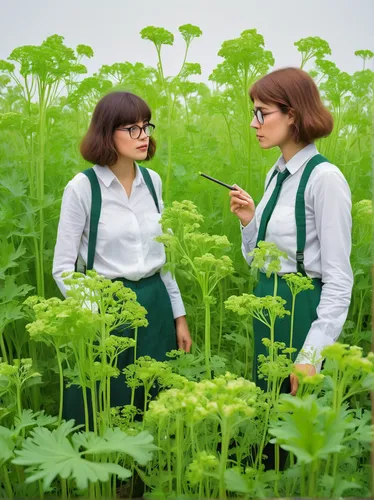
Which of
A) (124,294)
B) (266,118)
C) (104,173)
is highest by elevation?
(266,118)

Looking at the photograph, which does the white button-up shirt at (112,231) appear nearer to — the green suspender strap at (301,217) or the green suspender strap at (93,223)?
the green suspender strap at (93,223)

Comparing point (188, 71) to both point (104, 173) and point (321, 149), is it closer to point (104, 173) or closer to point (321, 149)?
point (321, 149)

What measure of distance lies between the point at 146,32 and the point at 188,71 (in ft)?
1.36

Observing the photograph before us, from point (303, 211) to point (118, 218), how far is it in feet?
1.83

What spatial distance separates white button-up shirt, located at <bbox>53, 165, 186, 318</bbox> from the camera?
5.65ft

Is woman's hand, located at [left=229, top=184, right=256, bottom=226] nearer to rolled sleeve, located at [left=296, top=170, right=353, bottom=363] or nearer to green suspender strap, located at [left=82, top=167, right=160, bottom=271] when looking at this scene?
rolled sleeve, located at [left=296, top=170, right=353, bottom=363]

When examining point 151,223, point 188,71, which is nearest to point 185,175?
point 188,71

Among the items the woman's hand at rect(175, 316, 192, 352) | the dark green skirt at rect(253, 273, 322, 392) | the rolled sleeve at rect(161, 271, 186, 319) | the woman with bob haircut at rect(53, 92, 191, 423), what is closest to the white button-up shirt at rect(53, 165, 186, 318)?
the woman with bob haircut at rect(53, 92, 191, 423)

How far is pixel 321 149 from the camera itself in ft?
9.17

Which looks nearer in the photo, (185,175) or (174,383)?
(174,383)

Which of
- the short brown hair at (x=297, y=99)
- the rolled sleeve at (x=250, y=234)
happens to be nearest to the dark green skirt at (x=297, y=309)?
the rolled sleeve at (x=250, y=234)

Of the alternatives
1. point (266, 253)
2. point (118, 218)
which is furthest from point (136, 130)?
point (266, 253)

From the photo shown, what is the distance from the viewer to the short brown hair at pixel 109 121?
1.78 metres

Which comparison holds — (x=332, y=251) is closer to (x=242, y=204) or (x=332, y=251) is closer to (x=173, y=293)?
(x=242, y=204)
